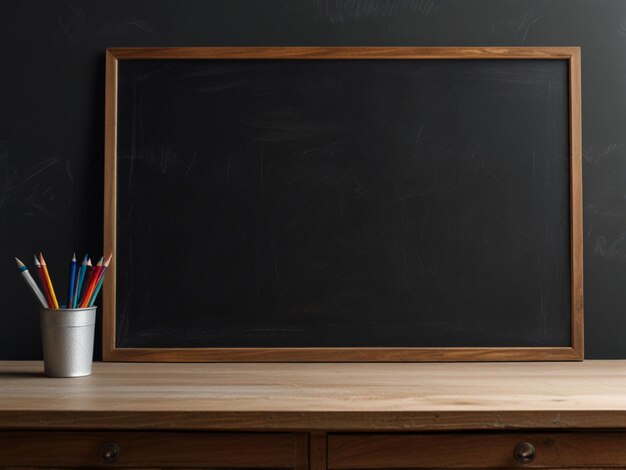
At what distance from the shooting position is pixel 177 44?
1585mm

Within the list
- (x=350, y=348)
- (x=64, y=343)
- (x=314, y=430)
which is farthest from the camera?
(x=350, y=348)

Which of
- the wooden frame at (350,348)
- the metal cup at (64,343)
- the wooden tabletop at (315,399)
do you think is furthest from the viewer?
the wooden frame at (350,348)

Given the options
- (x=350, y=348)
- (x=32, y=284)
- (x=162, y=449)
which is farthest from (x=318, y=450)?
(x=32, y=284)

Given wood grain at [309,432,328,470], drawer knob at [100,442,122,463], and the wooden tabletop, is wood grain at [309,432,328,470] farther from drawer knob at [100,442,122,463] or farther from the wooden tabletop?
drawer knob at [100,442,122,463]

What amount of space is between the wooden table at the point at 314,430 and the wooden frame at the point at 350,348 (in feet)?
1.19

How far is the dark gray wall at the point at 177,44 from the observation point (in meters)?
1.58

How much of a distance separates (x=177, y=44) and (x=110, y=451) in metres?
1.04

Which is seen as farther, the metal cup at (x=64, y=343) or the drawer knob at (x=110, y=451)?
the metal cup at (x=64, y=343)

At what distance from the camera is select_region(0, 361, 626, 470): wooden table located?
40.6 inches

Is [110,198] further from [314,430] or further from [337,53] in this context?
[314,430]

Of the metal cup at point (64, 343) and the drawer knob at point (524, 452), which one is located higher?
the metal cup at point (64, 343)

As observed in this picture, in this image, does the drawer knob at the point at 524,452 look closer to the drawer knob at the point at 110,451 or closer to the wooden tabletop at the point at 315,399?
the wooden tabletop at the point at 315,399

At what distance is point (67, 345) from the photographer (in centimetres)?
133

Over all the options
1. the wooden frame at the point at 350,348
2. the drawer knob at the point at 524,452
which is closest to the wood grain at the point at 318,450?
the drawer knob at the point at 524,452
